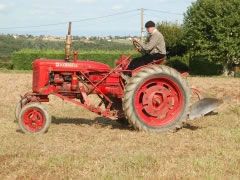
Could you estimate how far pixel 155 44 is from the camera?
1006 centimetres

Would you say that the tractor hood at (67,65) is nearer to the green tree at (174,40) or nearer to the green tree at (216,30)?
the green tree at (216,30)

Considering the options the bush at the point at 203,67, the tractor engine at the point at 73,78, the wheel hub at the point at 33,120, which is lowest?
the bush at the point at 203,67

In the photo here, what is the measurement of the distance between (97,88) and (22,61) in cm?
3613

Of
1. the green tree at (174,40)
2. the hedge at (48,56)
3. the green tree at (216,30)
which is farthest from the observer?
the green tree at (174,40)

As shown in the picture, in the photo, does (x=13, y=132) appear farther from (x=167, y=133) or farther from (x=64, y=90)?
(x=167, y=133)

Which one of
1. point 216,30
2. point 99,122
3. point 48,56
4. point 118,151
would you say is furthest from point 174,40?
point 118,151

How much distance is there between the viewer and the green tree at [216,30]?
1465 inches

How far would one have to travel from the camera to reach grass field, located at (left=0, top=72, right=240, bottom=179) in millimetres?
6602

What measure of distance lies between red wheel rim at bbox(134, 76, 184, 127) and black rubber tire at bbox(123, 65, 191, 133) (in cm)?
6

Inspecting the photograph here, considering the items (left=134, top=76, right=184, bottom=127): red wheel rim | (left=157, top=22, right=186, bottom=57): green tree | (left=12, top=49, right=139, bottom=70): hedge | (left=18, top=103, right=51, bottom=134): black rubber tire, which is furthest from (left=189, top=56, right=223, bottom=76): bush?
(left=18, top=103, right=51, bottom=134): black rubber tire

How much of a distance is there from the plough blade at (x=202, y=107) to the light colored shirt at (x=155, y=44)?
1198 mm

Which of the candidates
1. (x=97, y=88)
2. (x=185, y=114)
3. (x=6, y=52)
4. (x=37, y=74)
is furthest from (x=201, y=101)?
(x=6, y=52)

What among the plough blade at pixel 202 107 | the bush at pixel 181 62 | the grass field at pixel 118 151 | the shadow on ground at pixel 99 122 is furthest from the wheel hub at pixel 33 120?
the bush at pixel 181 62

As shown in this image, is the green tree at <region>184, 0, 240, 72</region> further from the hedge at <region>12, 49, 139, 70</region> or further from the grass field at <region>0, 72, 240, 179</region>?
the grass field at <region>0, 72, 240, 179</region>
